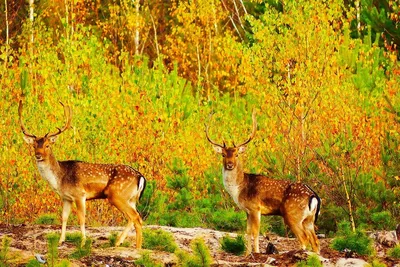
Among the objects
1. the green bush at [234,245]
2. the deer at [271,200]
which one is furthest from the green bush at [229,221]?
the green bush at [234,245]

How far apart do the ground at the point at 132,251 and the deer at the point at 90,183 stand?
51cm

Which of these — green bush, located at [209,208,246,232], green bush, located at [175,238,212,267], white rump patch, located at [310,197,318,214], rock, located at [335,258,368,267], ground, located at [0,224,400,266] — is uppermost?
green bush, located at [175,238,212,267]

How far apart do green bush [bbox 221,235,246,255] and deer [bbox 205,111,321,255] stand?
55 centimetres

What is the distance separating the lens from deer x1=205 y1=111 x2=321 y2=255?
14.9 metres

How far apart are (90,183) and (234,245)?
2.24 meters

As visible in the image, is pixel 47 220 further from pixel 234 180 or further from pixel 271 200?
pixel 271 200

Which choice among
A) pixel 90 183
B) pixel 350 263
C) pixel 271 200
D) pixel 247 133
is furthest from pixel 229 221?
pixel 350 263

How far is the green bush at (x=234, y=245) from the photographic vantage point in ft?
45.2

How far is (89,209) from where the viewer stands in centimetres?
1984

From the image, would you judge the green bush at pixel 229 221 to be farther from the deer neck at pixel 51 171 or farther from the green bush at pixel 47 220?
the deer neck at pixel 51 171

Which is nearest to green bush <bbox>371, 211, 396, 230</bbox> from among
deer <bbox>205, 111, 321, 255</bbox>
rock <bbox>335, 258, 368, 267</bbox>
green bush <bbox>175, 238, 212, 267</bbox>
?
deer <bbox>205, 111, 321, 255</bbox>

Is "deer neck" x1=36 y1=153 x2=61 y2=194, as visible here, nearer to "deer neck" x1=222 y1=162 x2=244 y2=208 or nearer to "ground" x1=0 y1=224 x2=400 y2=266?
"ground" x1=0 y1=224 x2=400 y2=266

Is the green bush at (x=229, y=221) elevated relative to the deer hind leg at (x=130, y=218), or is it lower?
lower

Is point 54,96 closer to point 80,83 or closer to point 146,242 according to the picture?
point 80,83
